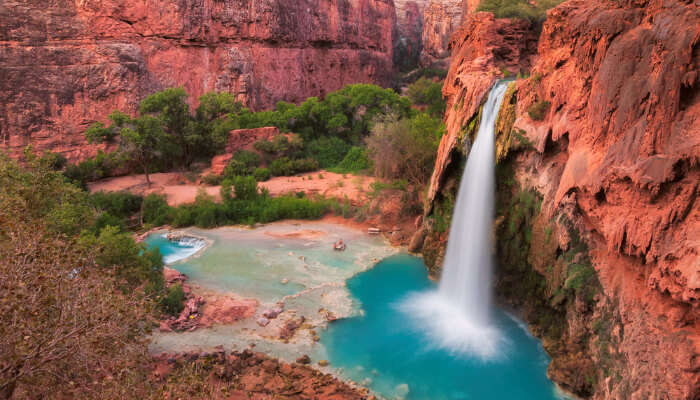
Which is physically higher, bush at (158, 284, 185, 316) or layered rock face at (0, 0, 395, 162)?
layered rock face at (0, 0, 395, 162)

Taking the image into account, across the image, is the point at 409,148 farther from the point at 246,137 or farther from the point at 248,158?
the point at 246,137

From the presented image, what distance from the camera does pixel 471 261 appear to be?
39.6 feet

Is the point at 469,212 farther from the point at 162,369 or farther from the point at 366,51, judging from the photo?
the point at 366,51

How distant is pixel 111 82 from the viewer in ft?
92.4

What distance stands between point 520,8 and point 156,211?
18633mm

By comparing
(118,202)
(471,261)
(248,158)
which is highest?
(471,261)

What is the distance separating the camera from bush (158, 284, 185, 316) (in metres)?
11.7

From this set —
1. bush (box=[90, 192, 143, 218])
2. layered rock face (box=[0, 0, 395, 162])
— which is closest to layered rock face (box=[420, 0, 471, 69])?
layered rock face (box=[0, 0, 395, 162])

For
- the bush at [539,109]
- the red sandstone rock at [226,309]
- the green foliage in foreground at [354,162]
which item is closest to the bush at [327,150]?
the green foliage in foreground at [354,162]

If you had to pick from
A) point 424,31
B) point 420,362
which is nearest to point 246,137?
point 420,362

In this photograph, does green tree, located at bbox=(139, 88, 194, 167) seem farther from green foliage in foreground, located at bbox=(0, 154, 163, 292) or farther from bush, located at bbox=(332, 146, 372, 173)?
green foliage in foreground, located at bbox=(0, 154, 163, 292)

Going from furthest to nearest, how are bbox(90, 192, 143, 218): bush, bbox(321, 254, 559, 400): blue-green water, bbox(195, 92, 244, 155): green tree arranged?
bbox(195, 92, 244, 155): green tree → bbox(90, 192, 143, 218): bush → bbox(321, 254, 559, 400): blue-green water

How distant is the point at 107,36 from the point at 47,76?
4741 mm

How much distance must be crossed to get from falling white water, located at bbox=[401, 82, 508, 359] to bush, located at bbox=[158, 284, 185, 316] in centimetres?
631
